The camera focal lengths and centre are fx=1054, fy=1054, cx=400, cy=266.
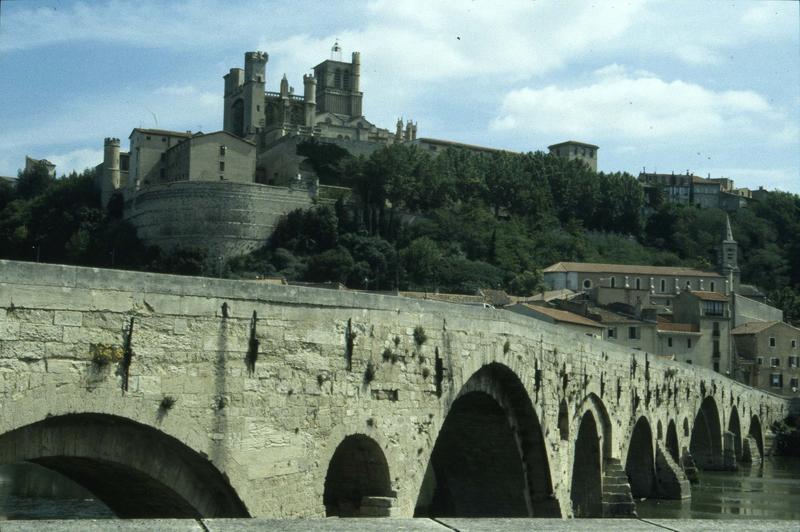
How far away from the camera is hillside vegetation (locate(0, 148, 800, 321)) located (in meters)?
94.0

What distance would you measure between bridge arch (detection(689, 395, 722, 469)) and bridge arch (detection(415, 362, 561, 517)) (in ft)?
96.1

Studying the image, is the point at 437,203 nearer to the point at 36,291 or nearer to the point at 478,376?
the point at 478,376

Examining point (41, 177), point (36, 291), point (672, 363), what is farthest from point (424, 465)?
point (41, 177)

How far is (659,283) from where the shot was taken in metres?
98.9

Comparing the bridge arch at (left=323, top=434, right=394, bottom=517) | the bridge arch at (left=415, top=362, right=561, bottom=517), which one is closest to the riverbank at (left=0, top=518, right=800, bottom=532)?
the bridge arch at (left=323, top=434, right=394, bottom=517)

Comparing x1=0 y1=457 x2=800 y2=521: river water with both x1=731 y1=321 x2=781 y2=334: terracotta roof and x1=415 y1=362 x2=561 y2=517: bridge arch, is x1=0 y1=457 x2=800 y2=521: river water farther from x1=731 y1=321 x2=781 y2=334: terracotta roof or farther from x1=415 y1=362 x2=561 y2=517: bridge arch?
x1=731 y1=321 x2=781 y2=334: terracotta roof

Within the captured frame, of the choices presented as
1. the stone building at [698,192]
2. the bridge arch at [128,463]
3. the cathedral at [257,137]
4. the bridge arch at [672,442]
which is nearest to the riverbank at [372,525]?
the bridge arch at [128,463]

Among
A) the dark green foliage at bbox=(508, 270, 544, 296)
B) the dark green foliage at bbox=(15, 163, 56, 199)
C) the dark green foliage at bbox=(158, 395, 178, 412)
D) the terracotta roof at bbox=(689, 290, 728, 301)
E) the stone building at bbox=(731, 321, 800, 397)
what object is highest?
the dark green foliage at bbox=(15, 163, 56, 199)

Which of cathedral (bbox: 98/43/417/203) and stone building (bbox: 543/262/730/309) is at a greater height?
cathedral (bbox: 98/43/417/203)

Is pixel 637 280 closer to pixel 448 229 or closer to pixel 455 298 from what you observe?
pixel 448 229

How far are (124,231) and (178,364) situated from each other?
90207 mm

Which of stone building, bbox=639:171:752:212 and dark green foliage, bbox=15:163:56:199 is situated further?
stone building, bbox=639:171:752:212

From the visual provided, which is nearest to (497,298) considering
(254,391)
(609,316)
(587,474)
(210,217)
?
(609,316)

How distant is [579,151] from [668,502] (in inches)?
4630
